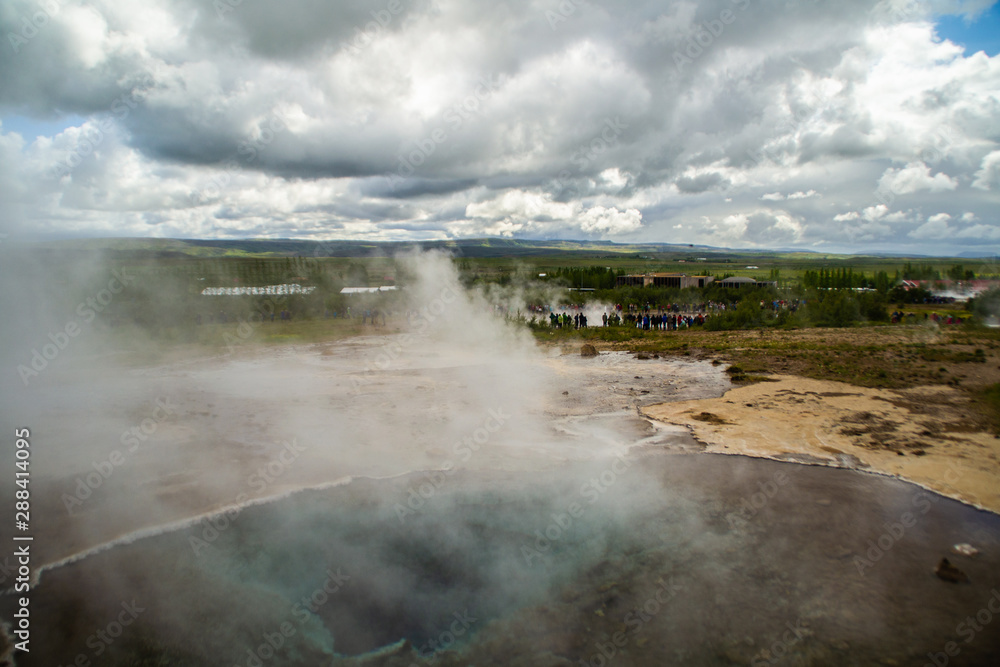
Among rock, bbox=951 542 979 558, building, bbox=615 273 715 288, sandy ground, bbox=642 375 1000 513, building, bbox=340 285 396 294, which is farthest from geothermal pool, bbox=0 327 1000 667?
building, bbox=615 273 715 288

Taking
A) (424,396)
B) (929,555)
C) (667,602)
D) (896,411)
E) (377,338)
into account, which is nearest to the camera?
(667,602)

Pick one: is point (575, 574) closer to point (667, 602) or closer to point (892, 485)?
point (667, 602)

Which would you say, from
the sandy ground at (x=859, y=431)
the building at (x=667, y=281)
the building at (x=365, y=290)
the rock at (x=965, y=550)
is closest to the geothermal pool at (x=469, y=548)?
the rock at (x=965, y=550)

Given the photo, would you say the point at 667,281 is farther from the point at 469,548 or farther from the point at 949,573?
the point at 469,548

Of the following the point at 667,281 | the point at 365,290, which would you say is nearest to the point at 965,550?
the point at 365,290

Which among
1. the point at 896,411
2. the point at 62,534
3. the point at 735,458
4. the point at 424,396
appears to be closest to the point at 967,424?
the point at 896,411

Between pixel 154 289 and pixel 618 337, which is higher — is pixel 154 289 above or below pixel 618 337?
above
